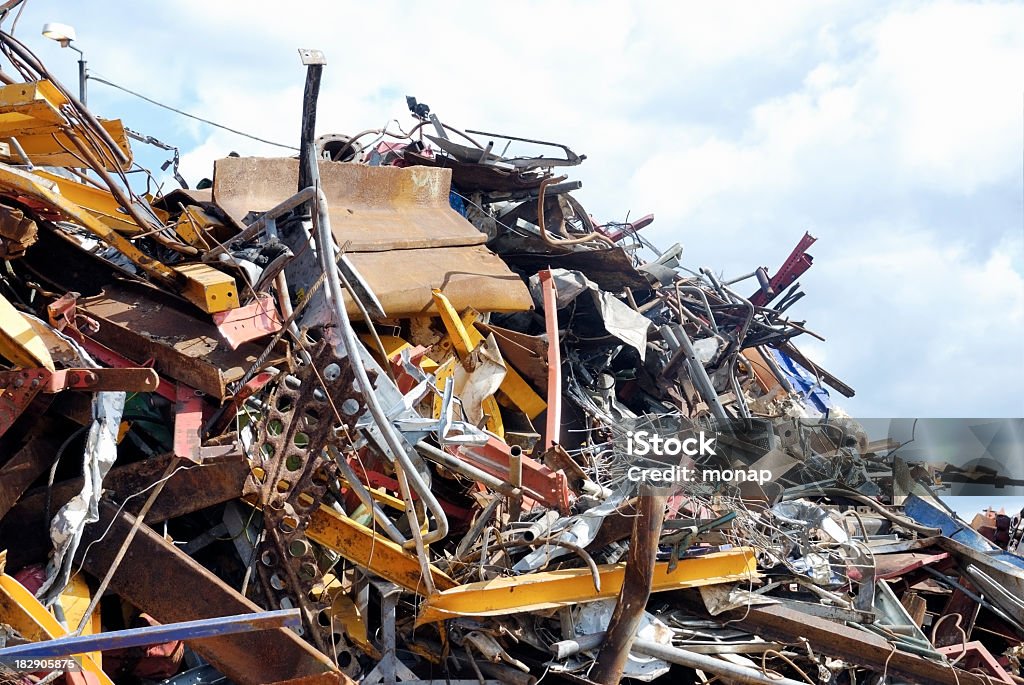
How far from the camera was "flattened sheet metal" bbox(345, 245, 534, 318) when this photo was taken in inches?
239

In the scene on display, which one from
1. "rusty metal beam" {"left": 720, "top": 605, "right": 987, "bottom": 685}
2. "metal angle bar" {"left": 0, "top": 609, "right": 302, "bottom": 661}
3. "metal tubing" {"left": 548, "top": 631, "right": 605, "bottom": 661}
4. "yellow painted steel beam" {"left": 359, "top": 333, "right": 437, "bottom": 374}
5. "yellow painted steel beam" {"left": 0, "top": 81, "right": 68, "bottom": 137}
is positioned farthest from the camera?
"yellow painted steel beam" {"left": 359, "top": 333, "right": 437, "bottom": 374}

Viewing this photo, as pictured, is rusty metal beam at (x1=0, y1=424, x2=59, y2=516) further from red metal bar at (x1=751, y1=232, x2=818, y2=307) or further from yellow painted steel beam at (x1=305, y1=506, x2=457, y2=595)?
red metal bar at (x1=751, y1=232, x2=818, y2=307)

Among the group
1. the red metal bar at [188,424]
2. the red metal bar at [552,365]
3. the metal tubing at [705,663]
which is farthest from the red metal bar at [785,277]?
Result: the red metal bar at [188,424]

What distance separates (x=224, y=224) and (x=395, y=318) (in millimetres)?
1163

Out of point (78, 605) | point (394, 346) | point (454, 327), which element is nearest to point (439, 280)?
point (454, 327)

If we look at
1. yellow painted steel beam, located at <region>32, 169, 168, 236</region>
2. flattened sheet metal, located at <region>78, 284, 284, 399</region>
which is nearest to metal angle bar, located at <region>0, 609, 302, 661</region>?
flattened sheet metal, located at <region>78, 284, 284, 399</region>

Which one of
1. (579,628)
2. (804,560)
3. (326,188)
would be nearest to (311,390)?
(579,628)

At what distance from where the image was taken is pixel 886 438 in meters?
7.64

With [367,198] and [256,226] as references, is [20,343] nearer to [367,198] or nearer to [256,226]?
[256,226]

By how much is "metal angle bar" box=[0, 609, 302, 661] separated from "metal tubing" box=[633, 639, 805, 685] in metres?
2.01

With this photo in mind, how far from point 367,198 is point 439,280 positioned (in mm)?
989

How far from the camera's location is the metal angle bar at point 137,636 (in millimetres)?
3689

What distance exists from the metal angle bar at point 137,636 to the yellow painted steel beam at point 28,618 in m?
0.24

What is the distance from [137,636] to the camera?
3.70 m
